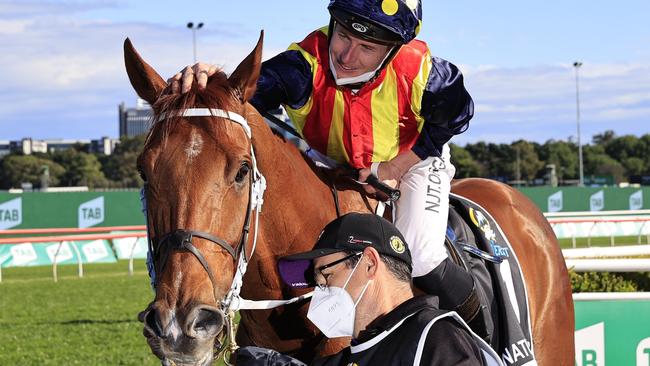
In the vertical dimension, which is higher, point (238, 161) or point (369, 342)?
point (238, 161)

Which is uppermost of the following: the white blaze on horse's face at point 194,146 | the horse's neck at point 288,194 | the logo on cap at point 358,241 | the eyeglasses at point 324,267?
the white blaze on horse's face at point 194,146

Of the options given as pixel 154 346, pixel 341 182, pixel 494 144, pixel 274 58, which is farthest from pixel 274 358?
pixel 494 144

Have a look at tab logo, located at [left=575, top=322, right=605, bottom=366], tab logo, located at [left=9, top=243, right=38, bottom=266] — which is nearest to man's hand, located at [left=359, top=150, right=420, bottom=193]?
tab logo, located at [left=575, top=322, right=605, bottom=366]

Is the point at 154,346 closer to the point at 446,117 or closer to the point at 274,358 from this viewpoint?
the point at 274,358

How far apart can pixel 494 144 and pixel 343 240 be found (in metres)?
69.1

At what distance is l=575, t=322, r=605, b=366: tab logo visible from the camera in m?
5.76

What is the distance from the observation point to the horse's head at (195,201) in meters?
2.60

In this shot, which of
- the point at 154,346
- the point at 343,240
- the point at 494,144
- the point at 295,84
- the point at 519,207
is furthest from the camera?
the point at 494,144

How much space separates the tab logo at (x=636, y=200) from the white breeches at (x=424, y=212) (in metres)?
34.8

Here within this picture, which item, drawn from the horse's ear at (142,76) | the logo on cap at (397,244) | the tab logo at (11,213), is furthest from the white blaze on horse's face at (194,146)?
the tab logo at (11,213)

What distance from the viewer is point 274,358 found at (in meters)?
2.63

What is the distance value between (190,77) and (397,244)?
1.17m

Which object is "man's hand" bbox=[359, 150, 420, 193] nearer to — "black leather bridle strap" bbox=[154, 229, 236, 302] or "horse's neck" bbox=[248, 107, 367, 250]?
"horse's neck" bbox=[248, 107, 367, 250]

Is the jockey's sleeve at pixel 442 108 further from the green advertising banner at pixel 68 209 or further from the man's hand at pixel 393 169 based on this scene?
the green advertising banner at pixel 68 209
